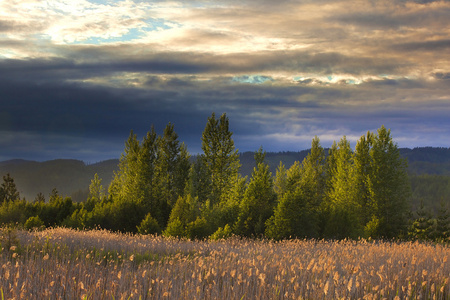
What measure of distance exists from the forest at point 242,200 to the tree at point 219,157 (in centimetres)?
13

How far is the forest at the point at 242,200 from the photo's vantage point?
90.7 ft

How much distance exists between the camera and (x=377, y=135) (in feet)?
150

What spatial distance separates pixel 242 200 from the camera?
29.3m

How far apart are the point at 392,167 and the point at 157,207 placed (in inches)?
1032

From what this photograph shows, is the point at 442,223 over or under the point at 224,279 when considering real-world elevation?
under

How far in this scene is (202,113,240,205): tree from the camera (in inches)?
2033

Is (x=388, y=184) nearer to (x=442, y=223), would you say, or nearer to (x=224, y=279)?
(x=442, y=223)

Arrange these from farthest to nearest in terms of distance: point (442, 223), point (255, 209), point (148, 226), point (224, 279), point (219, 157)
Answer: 1. point (219, 157)
2. point (148, 226)
3. point (442, 223)
4. point (255, 209)
5. point (224, 279)

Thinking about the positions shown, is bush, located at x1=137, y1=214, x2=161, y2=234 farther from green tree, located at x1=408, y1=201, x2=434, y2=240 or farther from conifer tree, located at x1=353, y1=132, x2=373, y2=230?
conifer tree, located at x1=353, y1=132, x2=373, y2=230

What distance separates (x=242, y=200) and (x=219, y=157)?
23384 mm

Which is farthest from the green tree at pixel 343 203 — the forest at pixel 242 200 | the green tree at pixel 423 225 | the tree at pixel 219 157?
the tree at pixel 219 157

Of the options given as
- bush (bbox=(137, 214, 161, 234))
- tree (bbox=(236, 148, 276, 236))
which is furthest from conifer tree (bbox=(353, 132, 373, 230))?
bush (bbox=(137, 214, 161, 234))

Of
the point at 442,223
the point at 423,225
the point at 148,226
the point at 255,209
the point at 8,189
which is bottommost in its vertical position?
the point at 8,189

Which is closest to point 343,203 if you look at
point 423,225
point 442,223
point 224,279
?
point 423,225
